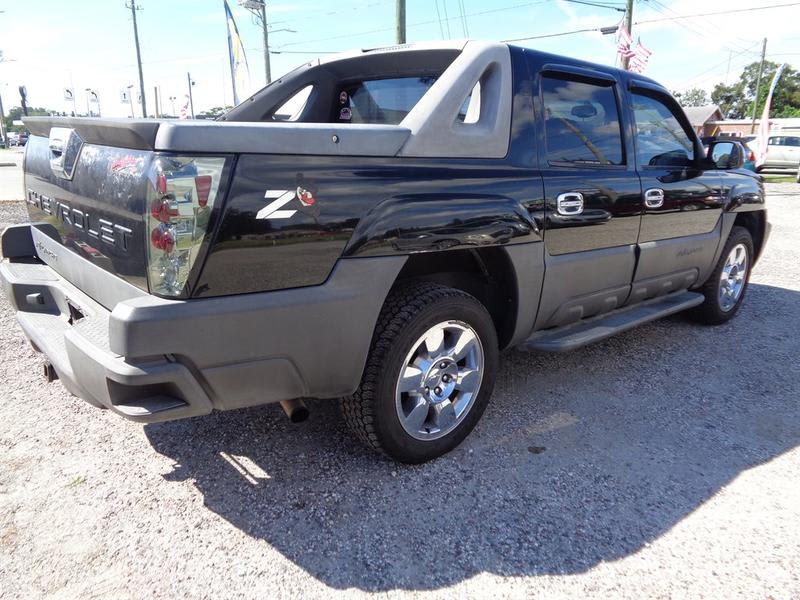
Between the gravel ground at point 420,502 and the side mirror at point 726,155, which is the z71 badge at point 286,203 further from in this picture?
the side mirror at point 726,155

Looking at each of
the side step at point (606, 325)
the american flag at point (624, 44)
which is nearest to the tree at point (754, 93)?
the american flag at point (624, 44)

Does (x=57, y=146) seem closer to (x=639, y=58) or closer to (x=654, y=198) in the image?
(x=654, y=198)

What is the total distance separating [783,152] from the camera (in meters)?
24.9

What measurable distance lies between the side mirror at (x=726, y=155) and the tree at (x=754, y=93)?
236 feet

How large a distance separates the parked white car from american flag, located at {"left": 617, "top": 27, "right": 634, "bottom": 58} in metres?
10.2

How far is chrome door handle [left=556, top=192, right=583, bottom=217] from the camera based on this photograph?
3014 mm

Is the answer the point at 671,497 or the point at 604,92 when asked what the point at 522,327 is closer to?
the point at 671,497

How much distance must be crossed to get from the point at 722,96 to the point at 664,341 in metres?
91.9

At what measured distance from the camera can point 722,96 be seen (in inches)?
3172

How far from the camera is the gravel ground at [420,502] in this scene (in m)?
2.05

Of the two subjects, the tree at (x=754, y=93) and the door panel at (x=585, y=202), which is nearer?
the door panel at (x=585, y=202)

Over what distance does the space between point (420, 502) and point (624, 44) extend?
66.4 ft

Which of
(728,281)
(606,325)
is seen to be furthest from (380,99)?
(728,281)

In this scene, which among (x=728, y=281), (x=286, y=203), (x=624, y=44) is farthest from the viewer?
(x=624, y=44)
